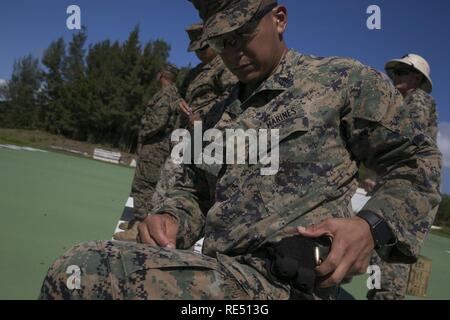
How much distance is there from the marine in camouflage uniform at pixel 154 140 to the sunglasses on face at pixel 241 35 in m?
3.92

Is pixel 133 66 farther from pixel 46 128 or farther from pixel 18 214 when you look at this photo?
pixel 18 214

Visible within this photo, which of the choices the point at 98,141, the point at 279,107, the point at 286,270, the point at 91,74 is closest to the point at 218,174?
the point at 279,107

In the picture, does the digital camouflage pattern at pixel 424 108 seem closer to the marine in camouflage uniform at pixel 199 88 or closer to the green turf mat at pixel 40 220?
the marine in camouflage uniform at pixel 199 88

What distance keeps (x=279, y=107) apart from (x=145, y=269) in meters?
0.71

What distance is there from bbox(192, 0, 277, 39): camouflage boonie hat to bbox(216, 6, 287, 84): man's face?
0.03 m

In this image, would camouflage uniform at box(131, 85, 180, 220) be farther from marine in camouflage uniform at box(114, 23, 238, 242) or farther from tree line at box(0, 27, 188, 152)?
tree line at box(0, 27, 188, 152)

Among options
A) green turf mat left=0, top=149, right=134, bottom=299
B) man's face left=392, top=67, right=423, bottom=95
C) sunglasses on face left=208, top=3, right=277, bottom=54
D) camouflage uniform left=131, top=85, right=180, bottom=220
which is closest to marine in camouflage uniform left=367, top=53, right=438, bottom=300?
man's face left=392, top=67, right=423, bottom=95

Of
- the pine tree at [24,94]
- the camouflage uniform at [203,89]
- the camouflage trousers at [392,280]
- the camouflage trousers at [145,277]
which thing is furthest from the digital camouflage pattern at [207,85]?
the pine tree at [24,94]

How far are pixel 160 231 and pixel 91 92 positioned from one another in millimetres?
33597

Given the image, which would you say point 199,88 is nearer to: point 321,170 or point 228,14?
point 228,14

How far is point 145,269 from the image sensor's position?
1148 millimetres

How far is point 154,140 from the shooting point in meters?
5.71

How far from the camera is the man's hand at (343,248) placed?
1157 millimetres

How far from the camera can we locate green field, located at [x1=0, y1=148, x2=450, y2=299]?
10.5 ft
